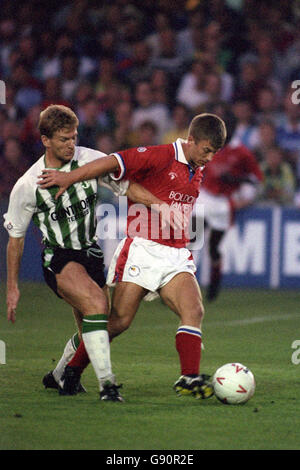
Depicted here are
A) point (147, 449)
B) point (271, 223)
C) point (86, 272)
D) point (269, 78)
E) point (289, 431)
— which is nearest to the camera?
point (147, 449)

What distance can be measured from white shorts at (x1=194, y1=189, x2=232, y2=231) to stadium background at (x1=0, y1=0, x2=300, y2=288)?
64cm

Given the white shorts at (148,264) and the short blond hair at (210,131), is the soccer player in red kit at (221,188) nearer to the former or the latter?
the white shorts at (148,264)

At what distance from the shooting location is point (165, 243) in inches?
237

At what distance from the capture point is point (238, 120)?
12.6m

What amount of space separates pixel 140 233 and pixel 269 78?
7778 millimetres

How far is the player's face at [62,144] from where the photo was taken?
5.65m

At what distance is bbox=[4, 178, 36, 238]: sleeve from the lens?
5.67 metres

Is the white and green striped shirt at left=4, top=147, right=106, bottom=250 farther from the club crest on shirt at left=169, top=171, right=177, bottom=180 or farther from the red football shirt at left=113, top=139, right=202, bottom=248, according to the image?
the club crest on shirt at left=169, top=171, right=177, bottom=180

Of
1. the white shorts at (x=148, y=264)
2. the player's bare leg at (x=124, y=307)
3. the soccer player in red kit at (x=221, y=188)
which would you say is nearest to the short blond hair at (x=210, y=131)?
the white shorts at (x=148, y=264)

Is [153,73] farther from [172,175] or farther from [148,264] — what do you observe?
[148,264]

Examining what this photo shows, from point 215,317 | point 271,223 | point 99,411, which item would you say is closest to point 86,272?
point 99,411

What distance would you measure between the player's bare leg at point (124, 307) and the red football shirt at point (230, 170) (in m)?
5.40

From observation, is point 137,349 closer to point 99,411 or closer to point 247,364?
point 247,364

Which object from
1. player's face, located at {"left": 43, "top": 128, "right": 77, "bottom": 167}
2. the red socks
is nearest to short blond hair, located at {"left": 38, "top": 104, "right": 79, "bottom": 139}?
player's face, located at {"left": 43, "top": 128, "right": 77, "bottom": 167}
